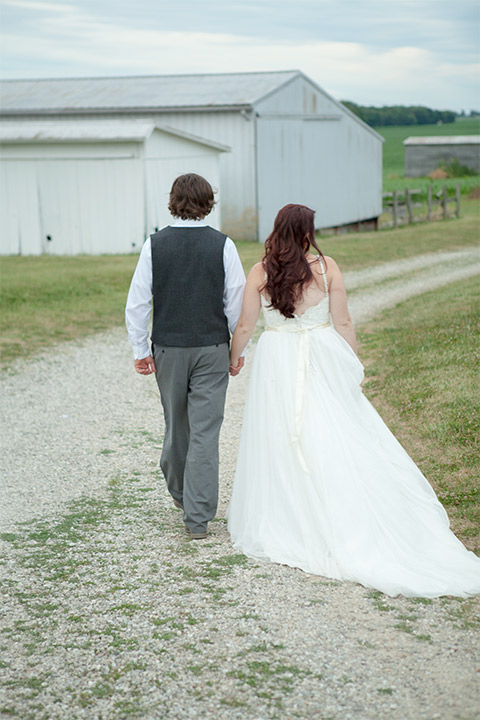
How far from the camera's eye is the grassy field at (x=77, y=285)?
37.7ft

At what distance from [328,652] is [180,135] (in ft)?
60.9

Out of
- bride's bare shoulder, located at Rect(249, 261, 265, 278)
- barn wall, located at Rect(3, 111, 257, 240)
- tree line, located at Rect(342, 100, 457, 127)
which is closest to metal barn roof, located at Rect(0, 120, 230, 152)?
barn wall, located at Rect(3, 111, 257, 240)

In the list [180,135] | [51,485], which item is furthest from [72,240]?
[51,485]

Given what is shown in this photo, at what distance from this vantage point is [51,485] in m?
5.64

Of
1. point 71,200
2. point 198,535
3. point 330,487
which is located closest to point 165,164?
point 71,200

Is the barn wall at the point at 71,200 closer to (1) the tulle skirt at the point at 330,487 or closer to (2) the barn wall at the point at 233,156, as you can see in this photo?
(2) the barn wall at the point at 233,156

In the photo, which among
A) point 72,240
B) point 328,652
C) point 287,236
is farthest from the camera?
point 72,240

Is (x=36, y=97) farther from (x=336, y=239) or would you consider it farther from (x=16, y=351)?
(x=16, y=351)

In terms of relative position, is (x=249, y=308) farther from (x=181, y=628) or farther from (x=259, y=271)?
(x=181, y=628)

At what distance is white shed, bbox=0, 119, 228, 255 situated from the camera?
64.3ft

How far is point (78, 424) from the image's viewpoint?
7.24 m

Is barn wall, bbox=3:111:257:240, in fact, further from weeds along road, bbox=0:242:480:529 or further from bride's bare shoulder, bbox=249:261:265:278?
bride's bare shoulder, bbox=249:261:265:278

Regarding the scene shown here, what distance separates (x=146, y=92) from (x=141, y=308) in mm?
21723

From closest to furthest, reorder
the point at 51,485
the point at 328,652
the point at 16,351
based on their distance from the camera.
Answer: the point at 328,652 → the point at 51,485 → the point at 16,351
